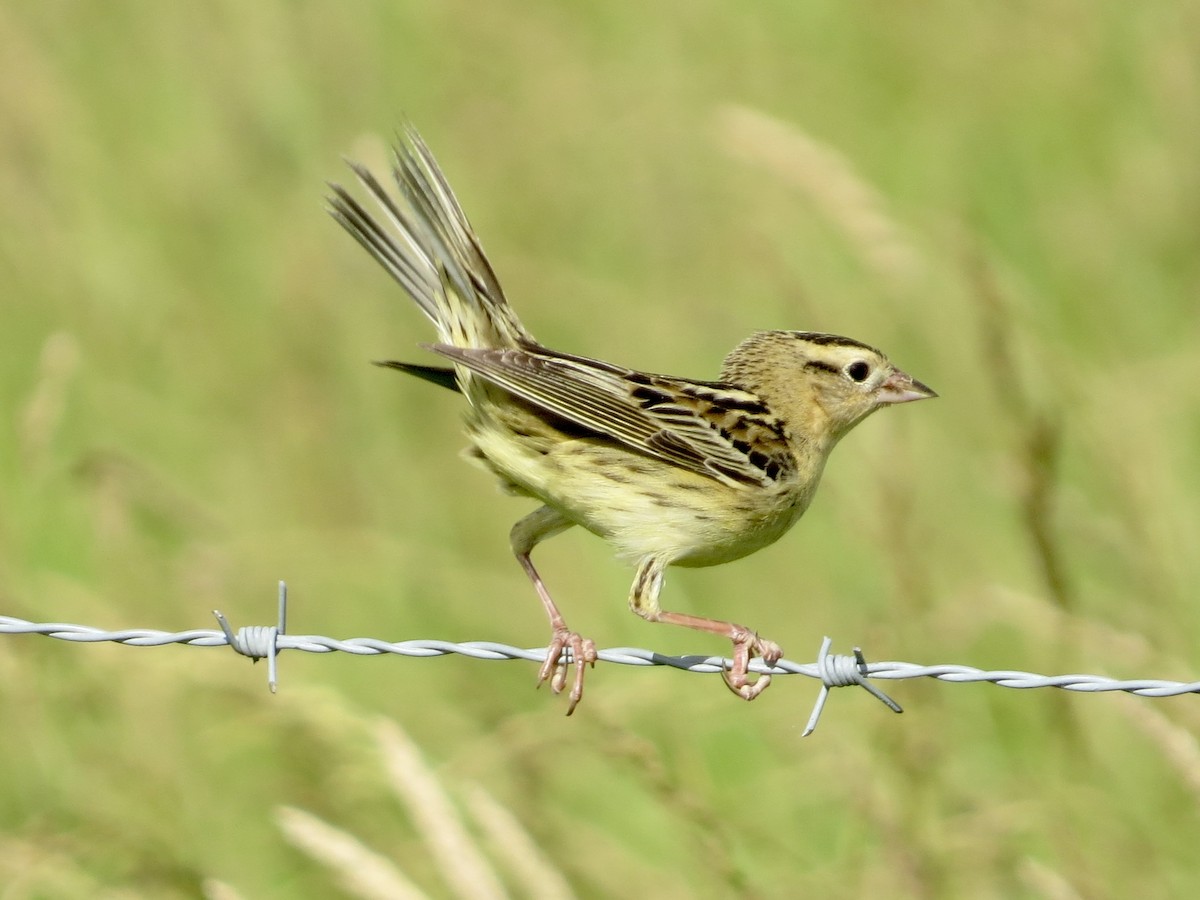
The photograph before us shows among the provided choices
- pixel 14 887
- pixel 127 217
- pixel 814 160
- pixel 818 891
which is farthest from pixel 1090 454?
pixel 127 217

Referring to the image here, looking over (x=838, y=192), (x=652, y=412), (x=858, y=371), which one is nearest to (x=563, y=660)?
(x=652, y=412)

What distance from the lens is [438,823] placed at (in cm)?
397

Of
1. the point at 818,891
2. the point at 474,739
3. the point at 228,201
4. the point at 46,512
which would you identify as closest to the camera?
the point at 818,891

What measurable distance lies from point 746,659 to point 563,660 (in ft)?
1.85

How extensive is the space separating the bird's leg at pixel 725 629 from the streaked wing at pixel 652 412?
13.6 inches

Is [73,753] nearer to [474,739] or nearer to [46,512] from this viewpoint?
[474,739]

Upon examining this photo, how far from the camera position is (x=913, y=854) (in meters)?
4.64

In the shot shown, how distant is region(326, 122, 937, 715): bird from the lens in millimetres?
4945

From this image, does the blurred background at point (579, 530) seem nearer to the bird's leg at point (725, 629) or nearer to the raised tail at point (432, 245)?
the bird's leg at point (725, 629)

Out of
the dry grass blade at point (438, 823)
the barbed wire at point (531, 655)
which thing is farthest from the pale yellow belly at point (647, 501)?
the dry grass blade at point (438, 823)

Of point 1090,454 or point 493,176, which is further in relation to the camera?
point 493,176

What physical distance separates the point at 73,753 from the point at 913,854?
2.84m

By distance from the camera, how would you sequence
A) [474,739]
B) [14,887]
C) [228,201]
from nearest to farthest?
[14,887] → [474,739] → [228,201]

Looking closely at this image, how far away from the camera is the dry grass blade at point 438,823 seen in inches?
153
